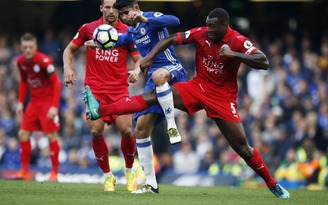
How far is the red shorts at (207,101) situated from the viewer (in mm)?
11289

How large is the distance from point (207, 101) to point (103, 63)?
2253 millimetres

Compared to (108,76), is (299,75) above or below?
below

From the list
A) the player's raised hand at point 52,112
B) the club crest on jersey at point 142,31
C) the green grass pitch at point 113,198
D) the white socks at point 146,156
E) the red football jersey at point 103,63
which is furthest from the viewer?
the player's raised hand at point 52,112

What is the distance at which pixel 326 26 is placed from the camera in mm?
25781

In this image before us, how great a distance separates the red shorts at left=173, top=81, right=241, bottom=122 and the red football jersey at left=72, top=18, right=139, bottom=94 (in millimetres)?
1807

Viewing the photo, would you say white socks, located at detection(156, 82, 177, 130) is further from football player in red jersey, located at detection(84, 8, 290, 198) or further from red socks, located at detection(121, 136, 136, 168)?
red socks, located at detection(121, 136, 136, 168)

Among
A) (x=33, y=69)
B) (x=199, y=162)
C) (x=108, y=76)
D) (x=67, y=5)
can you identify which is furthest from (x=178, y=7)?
(x=108, y=76)

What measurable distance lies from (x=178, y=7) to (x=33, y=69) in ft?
38.7

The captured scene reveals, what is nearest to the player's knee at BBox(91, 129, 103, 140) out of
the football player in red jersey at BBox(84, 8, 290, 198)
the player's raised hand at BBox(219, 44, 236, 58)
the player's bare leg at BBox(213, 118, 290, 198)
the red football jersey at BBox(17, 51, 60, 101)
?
the football player in red jersey at BBox(84, 8, 290, 198)

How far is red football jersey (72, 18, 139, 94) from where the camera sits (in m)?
12.9

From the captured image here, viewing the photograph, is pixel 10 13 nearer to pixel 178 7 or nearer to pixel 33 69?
pixel 178 7

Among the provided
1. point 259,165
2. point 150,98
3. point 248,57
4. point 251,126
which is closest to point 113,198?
point 150,98

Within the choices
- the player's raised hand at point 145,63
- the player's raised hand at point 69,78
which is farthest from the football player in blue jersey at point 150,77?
the player's raised hand at point 69,78

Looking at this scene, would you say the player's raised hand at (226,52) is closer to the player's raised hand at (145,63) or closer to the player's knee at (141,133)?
the player's raised hand at (145,63)
